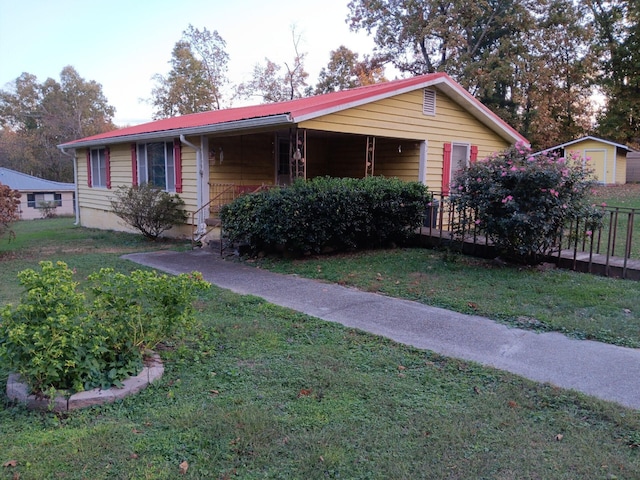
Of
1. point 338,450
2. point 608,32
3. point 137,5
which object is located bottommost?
point 338,450

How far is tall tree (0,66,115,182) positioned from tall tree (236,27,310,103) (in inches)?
748

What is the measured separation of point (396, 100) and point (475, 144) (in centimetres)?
382

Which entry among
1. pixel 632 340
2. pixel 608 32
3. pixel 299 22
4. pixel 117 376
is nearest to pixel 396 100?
pixel 632 340

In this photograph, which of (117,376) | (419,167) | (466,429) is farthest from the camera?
(419,167)

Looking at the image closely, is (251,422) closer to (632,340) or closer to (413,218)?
(632,340)

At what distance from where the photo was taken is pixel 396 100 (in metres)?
11.1

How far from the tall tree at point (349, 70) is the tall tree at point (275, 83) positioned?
108 inches

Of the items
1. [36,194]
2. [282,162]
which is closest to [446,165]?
[282,162]

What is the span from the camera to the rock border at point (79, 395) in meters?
3.14

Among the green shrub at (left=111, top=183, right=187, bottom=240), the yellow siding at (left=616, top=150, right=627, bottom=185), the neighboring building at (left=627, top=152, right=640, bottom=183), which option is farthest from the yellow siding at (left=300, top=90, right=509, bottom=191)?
the neighboring building at (left=627, top=152, right=640, bottom=183)

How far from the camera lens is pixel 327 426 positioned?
2951 millimetres

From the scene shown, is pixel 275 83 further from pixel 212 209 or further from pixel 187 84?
pixel 212 209

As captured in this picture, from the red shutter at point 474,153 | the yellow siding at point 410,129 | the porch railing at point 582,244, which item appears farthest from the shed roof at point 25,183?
the porch railing at point 582,244

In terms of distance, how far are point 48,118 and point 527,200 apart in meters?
51.0
